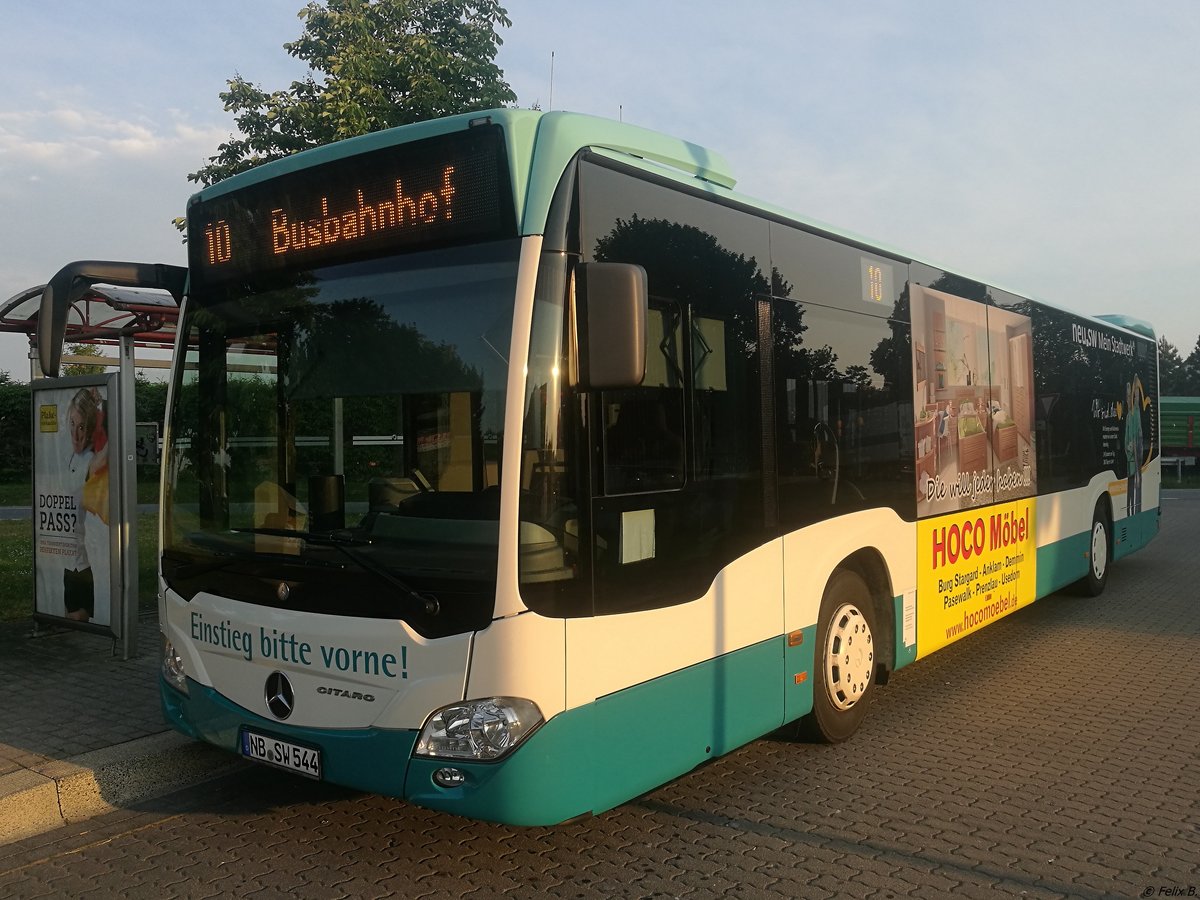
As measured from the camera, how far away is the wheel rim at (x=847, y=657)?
5.80 meters

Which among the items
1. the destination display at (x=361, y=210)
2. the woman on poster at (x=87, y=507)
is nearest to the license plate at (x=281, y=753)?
the destination display at (x=361, y=210)

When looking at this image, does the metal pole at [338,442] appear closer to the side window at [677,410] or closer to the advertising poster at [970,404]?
the side window at [677,410]

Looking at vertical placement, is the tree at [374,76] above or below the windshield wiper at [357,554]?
above

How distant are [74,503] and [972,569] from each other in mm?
6929

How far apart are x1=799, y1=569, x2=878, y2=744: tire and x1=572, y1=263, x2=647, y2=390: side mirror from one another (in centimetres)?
247

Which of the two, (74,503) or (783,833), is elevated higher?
(74,503)

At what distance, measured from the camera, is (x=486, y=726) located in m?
3.83

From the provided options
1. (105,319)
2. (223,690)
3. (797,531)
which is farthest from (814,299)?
(105,319)

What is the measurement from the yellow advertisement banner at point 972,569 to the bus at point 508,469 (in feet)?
3.34

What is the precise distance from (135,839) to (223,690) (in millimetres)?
811

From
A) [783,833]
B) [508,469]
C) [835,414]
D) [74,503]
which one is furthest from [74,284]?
[783,833]

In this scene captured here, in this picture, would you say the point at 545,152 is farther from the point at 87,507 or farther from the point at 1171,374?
the point at 1171,374

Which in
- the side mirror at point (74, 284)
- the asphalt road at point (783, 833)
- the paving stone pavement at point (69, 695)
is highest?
the side mirror at point (74, 284)

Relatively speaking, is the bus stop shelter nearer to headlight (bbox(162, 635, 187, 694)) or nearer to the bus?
the bus
